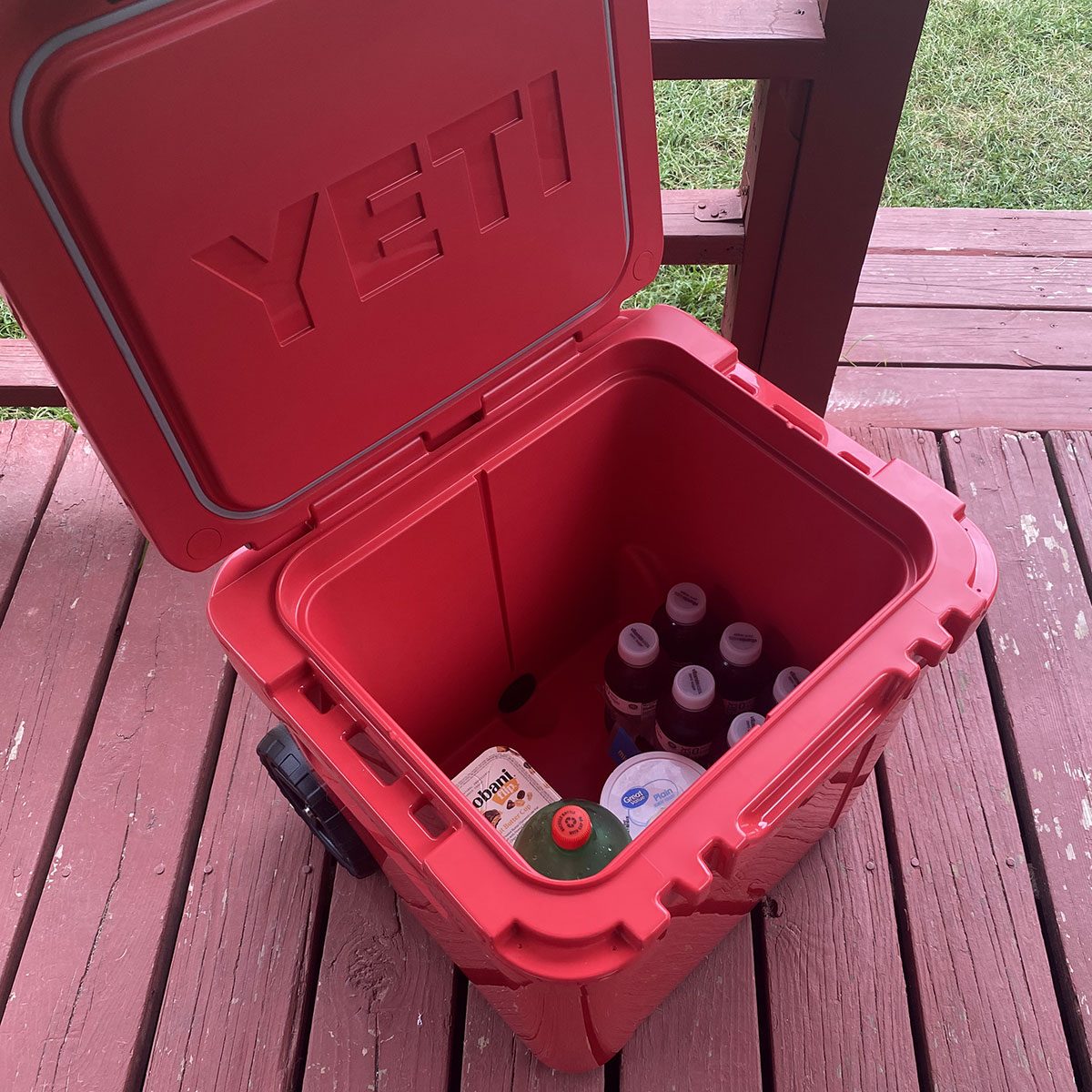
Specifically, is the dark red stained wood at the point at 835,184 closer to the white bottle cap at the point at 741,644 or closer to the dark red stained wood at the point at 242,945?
the white bottle cap at the point at 741,644

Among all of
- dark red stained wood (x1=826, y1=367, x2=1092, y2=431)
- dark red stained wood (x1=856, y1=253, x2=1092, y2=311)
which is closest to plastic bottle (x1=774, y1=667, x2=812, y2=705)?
dark red stained wood (x1=826, y1=367, x2=1092, y2=431)

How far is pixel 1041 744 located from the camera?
3.62 ft

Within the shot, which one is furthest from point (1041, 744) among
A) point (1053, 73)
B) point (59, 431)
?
point (1053, 73)

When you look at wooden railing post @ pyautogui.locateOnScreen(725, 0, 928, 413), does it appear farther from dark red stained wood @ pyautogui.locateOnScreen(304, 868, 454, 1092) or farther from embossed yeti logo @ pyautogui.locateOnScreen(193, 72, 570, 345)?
dark red stained wood @ pyautogui.locateOnScreen(304, 868, 454, 1092)

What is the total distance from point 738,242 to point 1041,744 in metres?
0.69

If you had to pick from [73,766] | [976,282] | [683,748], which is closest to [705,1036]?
[683,748]

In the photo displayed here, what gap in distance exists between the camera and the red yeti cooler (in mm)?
490

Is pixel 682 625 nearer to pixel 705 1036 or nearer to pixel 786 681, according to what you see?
pixel 786 681

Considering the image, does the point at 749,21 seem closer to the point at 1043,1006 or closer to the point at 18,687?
the point at 1043,1006

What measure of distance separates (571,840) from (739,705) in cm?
31

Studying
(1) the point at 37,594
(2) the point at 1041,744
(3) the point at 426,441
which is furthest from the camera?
(1) the point at 37,594

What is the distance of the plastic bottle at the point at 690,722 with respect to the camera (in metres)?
0.83

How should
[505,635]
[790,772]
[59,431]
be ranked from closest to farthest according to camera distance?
[790,772] < [505,635] < [59,431]

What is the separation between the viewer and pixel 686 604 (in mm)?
897
